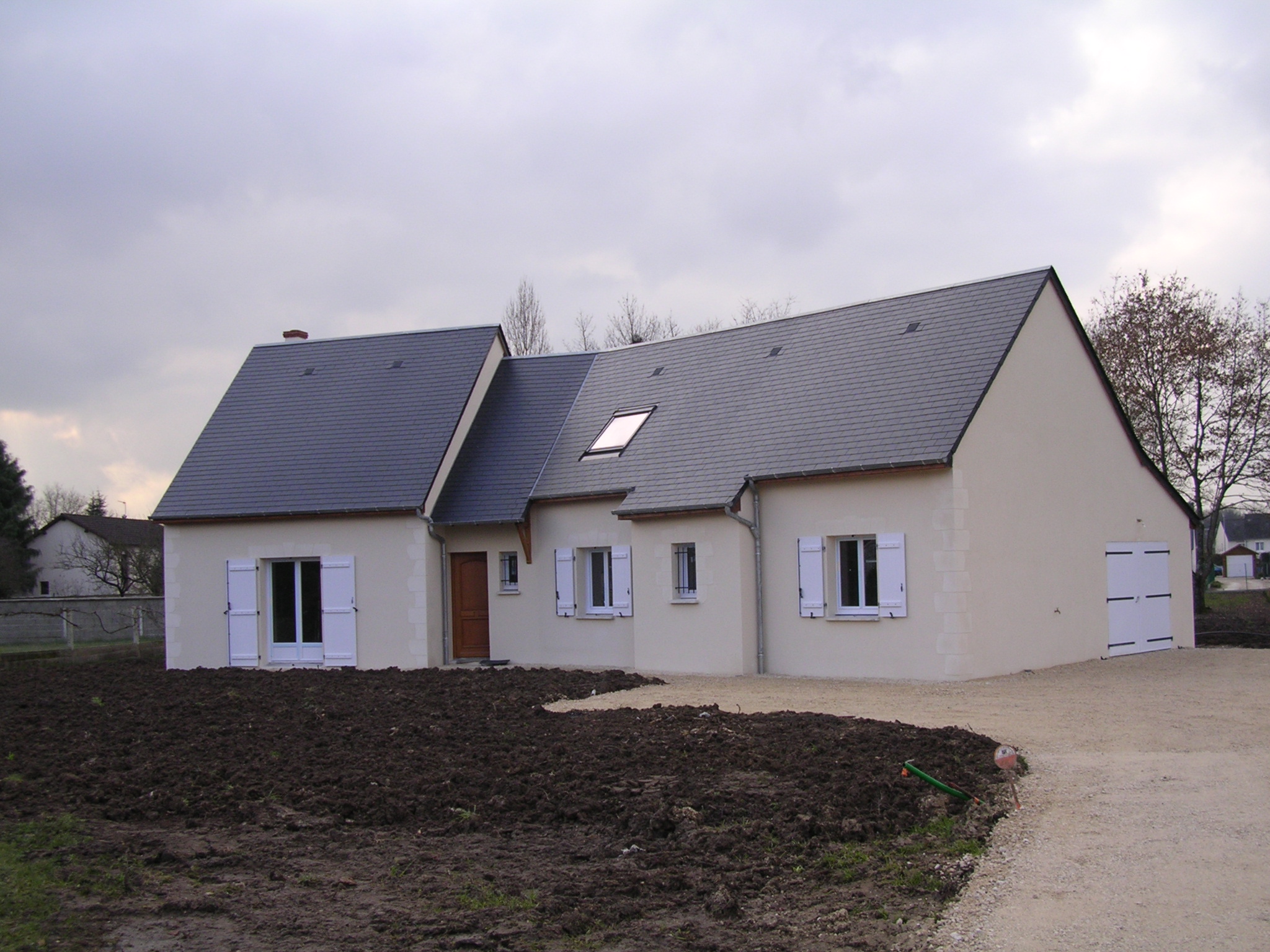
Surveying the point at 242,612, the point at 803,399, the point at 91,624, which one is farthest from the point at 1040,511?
the point at 91,624

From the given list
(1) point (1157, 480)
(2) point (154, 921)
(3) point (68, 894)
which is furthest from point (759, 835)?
(1) point (1157, 480)

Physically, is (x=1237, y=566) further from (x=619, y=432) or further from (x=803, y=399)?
(x=803, y=399)

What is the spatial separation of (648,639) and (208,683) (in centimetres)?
660

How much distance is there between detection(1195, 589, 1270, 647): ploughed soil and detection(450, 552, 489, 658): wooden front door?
41.9 ft

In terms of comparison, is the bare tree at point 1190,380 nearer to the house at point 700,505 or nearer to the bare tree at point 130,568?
the house at point 700,505

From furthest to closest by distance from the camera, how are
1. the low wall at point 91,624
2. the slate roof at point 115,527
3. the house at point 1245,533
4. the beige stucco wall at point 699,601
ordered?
the house at point 1245,533 < the slate roof at point 115,527 < the low wall at point 91,624 < the beige stucco wall at point 699,601

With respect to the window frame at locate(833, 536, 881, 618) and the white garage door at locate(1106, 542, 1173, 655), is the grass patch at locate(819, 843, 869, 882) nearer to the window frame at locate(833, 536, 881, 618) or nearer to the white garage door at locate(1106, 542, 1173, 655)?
the window frame at locate(833, 536, 881, 618)

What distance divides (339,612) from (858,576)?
907 cm

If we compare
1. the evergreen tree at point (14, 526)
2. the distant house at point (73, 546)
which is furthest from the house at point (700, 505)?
the distant house at point (73, 546)

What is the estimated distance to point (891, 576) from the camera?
47.9 ft

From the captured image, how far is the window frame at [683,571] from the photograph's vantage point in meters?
16.8

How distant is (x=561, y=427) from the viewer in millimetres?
20734

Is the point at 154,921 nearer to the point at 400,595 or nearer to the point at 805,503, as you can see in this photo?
the point at 805,503

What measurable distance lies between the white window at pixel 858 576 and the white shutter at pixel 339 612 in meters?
8.53
